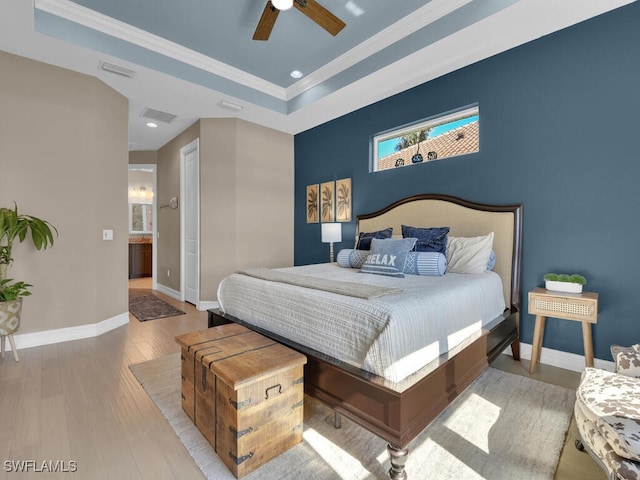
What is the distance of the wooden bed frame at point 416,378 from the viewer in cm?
131

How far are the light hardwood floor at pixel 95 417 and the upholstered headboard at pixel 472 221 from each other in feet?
2.57

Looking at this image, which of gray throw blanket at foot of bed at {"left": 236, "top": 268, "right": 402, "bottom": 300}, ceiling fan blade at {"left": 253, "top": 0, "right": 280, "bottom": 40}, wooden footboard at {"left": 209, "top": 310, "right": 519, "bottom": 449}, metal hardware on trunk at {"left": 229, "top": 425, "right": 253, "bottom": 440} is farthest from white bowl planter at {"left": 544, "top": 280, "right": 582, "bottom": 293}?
ceiling fan blade at {"left": 253, "top": 0, "right": 280, "bottom": 40}

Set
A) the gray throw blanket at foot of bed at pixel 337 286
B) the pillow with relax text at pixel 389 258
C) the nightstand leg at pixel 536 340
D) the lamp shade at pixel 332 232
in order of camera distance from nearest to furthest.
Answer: the gray throw blanket at foot of bed at pixel 337 286 < the nightstand leg at pixel 536 340 < the pillow with relax text at pixel 389 258 < the lamp shade at pixel 332 232

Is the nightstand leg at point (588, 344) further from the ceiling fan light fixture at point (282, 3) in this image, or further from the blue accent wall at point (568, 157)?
the ceiling fan light fixture at point (282, 3)

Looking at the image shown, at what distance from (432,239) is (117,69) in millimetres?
3556

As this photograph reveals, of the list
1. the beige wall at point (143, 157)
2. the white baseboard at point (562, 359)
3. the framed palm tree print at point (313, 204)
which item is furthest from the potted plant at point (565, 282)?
the beige wall at point (143, 157)

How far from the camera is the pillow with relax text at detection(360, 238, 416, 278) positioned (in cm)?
254

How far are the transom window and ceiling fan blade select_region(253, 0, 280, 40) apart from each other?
1.87m

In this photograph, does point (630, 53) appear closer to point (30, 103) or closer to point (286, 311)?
point (286, 311)

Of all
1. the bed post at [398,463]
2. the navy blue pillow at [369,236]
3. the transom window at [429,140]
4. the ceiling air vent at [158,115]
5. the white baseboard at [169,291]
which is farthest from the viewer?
the white baseboard at [169,291]

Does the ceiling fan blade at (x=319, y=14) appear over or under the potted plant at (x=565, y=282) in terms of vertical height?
over

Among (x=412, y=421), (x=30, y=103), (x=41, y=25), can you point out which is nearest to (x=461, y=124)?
(x=412, y=421)

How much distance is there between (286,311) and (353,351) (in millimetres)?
561
